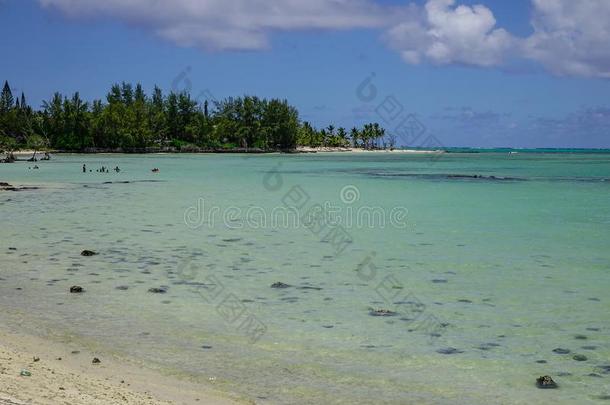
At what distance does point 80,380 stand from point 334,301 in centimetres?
539

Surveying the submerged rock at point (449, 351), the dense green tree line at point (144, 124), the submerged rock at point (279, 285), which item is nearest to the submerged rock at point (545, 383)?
the submerged rock at point (449, 351)

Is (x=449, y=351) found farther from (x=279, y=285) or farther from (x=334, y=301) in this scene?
(x=279, y=285)

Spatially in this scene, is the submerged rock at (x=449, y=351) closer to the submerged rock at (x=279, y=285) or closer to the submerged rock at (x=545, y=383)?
the submerged rock at (x=545, y=383)

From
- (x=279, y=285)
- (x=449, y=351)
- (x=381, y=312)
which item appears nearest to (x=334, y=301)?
(x=381, y=312)

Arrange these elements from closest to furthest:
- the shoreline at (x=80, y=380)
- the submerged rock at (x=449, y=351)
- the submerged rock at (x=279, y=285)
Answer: the shoreline at (x=80, y=380) → the submerged rock at (x=449, y=351) → the submerged rock at (x=279, y=285)

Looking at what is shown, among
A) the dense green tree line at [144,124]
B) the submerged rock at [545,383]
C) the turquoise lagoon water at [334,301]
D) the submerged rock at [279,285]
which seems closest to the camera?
the submerged rock at [545,383]

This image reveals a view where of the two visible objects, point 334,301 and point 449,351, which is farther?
point 334,301

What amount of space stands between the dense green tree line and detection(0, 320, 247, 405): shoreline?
354ft

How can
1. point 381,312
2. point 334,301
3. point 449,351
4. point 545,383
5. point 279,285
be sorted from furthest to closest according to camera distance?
point 279,285, point 334,301, point 381,312, point 449,351, point 545,383

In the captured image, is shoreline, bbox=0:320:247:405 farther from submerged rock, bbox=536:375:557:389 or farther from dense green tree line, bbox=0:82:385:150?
dense green tree line, bbox=0:82:385:150

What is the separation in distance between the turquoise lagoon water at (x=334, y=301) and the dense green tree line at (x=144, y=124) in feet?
325

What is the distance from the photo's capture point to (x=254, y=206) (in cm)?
3039

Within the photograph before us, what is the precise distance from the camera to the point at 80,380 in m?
6.91

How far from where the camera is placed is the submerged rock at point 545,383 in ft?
24.2
